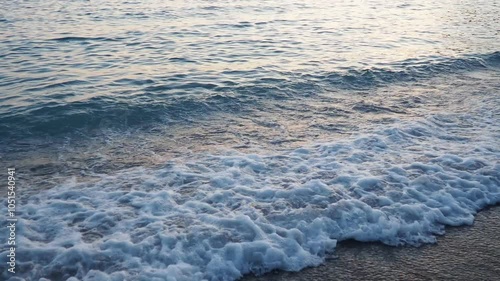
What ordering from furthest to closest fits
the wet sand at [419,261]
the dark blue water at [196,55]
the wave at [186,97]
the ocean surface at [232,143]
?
1. the dark blue water at [196,55]
2. the wave at [186,97]
3. the ocean surface at [232,143]
4. the wet sand at [419,261]

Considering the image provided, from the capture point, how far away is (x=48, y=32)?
15.5 meters

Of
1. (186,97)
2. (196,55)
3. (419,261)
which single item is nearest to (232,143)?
(186,97)

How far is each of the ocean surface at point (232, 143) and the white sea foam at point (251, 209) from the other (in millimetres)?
24

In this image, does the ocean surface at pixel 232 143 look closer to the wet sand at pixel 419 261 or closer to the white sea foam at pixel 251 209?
the white sea foam at pixel 251 209

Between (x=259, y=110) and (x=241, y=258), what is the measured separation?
522cm

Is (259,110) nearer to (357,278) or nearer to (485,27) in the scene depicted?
(357,278)

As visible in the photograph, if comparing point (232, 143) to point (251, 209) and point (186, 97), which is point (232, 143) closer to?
point (251, 209)

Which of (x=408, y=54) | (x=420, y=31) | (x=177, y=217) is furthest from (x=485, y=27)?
(x=177, y=217)

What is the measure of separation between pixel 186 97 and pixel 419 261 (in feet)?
21.5

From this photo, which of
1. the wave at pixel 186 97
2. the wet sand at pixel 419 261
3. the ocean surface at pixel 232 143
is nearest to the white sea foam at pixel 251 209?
the ocean surface at pixel 232 143

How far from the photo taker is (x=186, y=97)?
33.7ft

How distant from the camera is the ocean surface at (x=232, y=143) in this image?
518 centimetres

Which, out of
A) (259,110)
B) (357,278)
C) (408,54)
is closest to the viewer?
(357,278)

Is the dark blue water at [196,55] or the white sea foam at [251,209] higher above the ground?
the white sea foam at [251,209]
